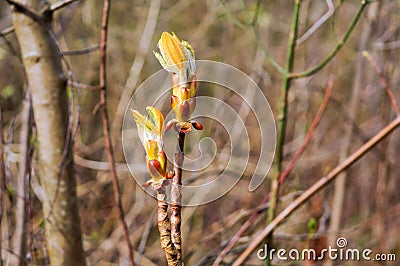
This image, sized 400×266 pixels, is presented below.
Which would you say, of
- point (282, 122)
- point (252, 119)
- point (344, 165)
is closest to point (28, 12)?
point (282, 122)

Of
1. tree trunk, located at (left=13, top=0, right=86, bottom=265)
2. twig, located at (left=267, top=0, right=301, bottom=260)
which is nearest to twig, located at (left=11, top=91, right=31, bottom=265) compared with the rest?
tree trunk, located at (left=13, top=0, right=86, bottom=265)

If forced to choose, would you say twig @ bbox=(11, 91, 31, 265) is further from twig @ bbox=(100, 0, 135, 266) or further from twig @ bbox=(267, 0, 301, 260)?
twig @ bbox=(267, 0, 301, 260)

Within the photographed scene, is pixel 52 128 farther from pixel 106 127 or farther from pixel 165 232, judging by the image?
pixel 165 232

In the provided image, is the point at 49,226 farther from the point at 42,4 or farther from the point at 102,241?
the point at 102,241

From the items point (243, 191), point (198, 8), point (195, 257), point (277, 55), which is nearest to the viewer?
point (195, 257)

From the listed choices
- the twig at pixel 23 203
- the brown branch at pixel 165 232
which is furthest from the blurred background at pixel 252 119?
the brown branch at pixel 165 232

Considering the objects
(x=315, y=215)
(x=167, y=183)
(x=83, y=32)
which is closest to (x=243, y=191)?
(x=315, y=215)
